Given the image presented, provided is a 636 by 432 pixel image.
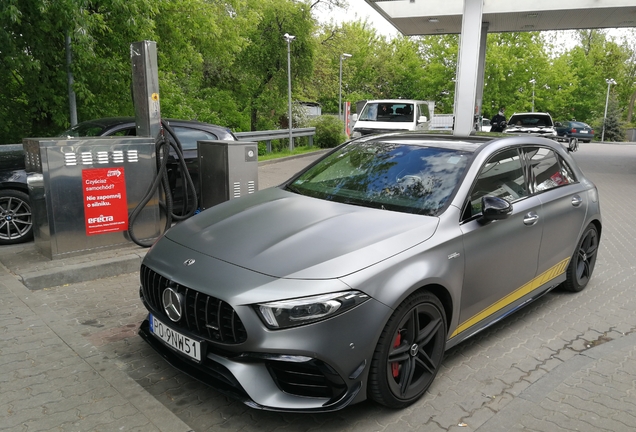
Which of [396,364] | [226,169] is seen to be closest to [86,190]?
[226,169]

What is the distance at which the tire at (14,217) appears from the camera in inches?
257

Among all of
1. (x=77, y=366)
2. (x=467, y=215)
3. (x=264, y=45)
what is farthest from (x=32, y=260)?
→ (x=264, y=45)

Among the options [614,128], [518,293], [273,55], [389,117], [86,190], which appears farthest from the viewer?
[614,128]

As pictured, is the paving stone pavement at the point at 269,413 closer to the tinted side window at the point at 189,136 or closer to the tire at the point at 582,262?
the tire at the point at 582,262

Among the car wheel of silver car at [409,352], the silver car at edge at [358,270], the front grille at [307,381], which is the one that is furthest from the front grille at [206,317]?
the car wheel of silver car at [409,352]

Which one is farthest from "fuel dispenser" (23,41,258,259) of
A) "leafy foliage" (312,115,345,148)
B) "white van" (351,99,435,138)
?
"leafy foliage" (312,115,345,148)

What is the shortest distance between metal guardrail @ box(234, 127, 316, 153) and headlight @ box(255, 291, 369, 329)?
1369 cm

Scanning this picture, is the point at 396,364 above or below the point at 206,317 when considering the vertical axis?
below

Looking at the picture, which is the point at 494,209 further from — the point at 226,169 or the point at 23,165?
the point at 23,165

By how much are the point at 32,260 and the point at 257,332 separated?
159 inches

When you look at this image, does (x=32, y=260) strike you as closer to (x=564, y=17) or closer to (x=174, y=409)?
(x=174, y=409)

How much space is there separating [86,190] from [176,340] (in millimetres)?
3174

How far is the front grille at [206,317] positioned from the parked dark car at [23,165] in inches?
171

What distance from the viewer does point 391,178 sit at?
13.3ft
